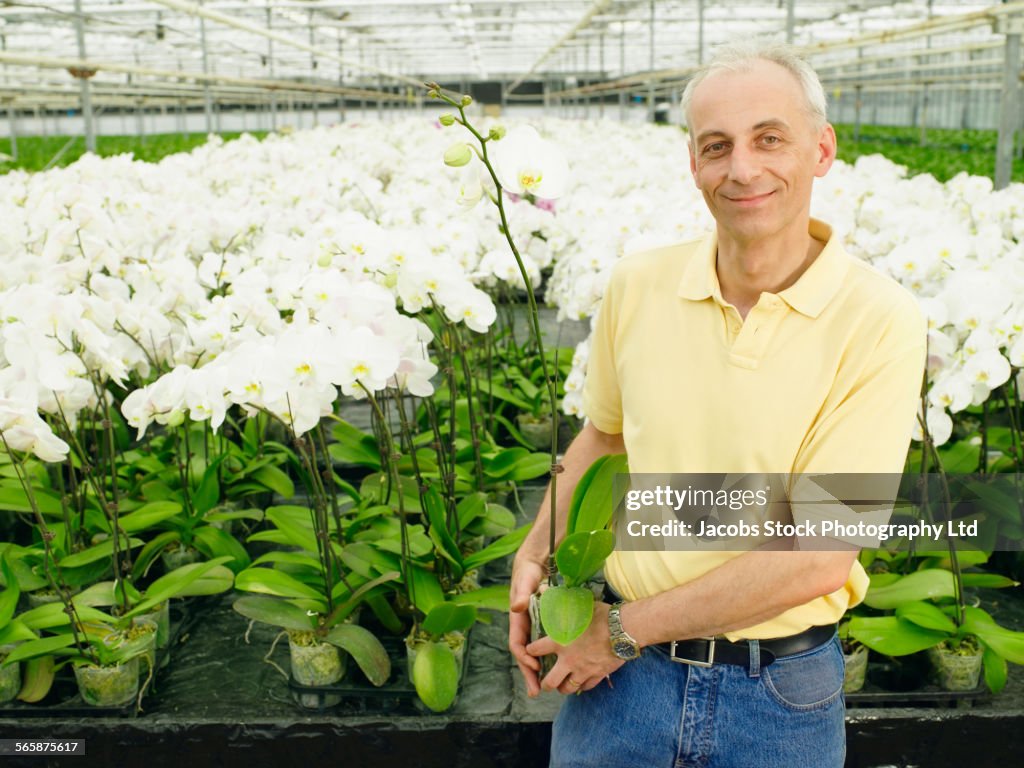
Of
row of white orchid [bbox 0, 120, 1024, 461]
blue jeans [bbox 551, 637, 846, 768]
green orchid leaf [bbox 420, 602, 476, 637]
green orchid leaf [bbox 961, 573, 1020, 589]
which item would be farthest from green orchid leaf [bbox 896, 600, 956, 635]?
green orchid leaf [bbox 420, 602, 476, 637]

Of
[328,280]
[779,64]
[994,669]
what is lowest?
[994,669]

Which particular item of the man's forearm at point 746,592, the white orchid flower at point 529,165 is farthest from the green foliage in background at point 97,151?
the man's forearm at point 746,592

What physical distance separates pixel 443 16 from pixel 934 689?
16.7 m

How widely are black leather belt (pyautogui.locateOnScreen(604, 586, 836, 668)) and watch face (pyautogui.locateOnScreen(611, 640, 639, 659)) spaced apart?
7 centimetres

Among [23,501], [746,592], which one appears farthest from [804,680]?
[23,501]

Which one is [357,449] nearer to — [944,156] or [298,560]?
[298,560]

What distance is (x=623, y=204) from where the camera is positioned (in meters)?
3.63

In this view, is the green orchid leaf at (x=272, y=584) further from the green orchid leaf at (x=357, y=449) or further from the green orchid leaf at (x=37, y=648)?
the green orchid leaf at (x=357, y=449)

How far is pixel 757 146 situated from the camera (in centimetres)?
135

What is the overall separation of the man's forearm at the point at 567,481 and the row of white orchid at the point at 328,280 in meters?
0.35

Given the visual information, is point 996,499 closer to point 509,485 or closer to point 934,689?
point 934,689

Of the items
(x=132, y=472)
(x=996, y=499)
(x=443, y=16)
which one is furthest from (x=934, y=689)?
(x=443, y=16)

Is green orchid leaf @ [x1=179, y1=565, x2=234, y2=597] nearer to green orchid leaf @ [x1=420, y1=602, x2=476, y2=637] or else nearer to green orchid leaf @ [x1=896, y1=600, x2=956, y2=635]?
green orchid leaf @ [x1=420, y1=602, x2=476, y2=637]

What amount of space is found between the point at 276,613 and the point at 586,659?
74 centimetres
